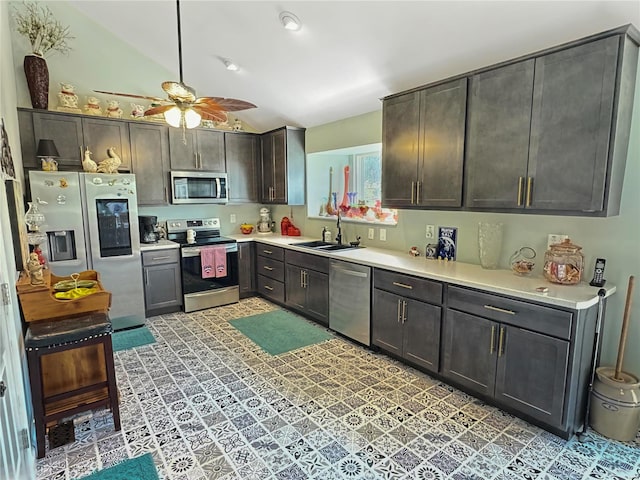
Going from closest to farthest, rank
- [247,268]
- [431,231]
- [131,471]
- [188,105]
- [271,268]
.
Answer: [131,471], [188,105], [431,231], [271,268], [247,268]

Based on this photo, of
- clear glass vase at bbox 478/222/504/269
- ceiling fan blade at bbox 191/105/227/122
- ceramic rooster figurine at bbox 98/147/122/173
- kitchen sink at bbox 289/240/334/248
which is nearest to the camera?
ceiling fan blade at bbox 191/105/227/122

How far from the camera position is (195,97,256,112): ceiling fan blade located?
99.9 inches

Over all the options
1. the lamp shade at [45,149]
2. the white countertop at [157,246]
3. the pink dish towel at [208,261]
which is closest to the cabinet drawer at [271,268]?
the pink dish towel at [208,261]

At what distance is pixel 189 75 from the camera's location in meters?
4.72

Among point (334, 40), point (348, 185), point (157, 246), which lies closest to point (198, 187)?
point (157, 246)

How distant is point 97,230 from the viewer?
3830 millimetres

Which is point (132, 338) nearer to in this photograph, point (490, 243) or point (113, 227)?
point (113, 227)

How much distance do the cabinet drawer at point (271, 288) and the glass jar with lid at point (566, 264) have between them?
3110 millimetres

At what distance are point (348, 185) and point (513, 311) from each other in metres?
2.88

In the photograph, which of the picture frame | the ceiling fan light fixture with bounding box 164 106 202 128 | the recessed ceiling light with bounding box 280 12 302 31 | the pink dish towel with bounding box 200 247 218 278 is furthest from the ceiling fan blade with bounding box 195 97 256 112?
the pink dish towel with bounding box 200 247 218 278

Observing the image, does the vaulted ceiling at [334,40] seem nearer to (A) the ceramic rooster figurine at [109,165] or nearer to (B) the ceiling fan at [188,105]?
(B) the ceiling fan at [188,105]

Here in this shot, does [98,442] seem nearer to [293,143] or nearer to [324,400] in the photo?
[324,400]

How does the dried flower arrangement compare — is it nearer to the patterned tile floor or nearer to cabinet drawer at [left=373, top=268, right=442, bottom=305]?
the patterned tile floor

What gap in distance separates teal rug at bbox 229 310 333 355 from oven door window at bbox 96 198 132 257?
5.06 feet
